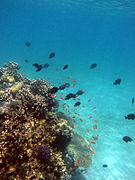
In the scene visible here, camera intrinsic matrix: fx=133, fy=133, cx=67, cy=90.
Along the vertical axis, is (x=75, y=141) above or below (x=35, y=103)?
above

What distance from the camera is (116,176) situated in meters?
10.1

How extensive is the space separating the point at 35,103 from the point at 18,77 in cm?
694

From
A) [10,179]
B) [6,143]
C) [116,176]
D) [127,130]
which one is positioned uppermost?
[127,130]

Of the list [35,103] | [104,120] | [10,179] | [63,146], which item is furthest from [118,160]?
[10,179]

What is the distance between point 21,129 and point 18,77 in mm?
8196

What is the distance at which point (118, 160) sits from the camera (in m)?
11.8

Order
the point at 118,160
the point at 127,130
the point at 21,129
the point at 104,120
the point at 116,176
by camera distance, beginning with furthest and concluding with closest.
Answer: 1. the point at 104,120
2. the point at 127,130
3. the point at 118,160
4. the point at 116,176
5. the point at 21,129

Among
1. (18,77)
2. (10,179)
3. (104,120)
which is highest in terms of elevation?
(104,120)

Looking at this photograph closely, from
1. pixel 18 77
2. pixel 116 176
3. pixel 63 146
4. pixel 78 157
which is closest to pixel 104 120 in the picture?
pixel 116 176

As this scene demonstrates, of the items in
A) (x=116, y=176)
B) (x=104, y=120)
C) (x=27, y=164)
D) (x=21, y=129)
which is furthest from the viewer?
(x=104, y=120)

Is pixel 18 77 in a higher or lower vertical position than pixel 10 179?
higher

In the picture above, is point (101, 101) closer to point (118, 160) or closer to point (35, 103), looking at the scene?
point (118, 160)

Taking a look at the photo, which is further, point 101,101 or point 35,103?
point 101,101

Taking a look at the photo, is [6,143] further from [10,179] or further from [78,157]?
[78,157]
